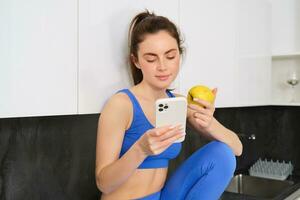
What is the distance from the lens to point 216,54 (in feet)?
4.45

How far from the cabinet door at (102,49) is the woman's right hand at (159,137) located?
0.22 metres

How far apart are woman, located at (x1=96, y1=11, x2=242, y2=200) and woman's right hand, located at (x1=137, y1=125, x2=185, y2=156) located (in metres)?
0.10

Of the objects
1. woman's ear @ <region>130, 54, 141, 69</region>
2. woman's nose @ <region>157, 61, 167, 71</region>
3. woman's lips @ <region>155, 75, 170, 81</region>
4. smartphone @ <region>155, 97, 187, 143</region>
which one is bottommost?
smartphone @ <region>155, 97, 187, 143</region>

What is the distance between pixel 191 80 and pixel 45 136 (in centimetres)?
56

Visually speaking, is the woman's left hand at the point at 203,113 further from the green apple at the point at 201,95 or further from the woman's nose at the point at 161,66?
the woman's nose at the point at 161,66

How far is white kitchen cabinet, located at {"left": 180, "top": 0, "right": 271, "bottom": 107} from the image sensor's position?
125cm

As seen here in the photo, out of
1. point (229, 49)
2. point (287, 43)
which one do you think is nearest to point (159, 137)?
point (229, 49)

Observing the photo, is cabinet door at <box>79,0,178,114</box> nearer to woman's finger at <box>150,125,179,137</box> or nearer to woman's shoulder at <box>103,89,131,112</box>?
woman's shoulder at <box>103,89,131,112</box>

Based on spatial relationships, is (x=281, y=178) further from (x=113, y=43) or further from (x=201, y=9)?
(x=113, y=43)

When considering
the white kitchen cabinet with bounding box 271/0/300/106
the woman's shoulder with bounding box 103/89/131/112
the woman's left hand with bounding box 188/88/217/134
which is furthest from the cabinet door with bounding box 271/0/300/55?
the woman's shoulder with bounding box 103/89/131/112

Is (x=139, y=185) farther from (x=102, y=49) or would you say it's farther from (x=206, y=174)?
(x=102, y=49)

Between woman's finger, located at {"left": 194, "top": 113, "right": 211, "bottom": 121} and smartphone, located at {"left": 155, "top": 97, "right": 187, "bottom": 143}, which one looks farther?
woman's finger, located at {"left": 194, "top": 113, "right": 211, "bottom": 121}

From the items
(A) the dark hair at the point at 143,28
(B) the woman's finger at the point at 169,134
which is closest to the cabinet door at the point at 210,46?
(A) the dark hair at the point at 143,28

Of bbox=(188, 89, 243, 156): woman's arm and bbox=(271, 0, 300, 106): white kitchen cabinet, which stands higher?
bbox=(271, 0, 300, 106): white kitchen cabinet
